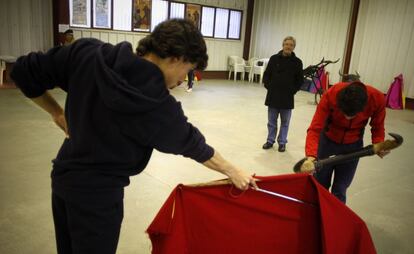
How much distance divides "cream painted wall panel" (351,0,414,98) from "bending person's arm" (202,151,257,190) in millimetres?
9176

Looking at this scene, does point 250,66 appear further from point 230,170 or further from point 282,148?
point 230,170

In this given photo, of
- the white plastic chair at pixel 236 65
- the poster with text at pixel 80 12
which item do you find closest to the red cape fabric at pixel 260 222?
the poster with text at pixel 80 12

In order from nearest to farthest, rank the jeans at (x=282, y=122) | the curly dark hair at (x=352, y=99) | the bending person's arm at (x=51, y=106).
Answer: the bending person's arm at (x=51, y=106) < the curly dark hair at (x=352, y=99) < the jeans at (x=282, y=122)

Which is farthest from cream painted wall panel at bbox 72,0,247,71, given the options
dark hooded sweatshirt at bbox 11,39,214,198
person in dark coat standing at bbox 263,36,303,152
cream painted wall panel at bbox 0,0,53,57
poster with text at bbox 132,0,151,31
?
dark hooded sweatshirt at bbox 11,39,214,198

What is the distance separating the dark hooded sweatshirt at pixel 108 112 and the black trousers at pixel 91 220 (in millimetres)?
64

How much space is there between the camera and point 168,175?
373 centimetres

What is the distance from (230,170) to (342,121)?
4.32ft

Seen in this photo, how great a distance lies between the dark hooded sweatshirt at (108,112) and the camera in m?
1.13

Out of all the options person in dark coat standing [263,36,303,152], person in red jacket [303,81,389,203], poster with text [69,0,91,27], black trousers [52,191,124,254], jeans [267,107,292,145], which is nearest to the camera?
black trousers [52,191,124,254]

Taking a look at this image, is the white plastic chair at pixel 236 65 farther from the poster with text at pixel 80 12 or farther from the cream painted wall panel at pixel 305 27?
the poster with text at pixel 80 12

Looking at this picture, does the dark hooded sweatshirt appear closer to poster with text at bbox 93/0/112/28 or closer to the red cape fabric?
the red cape fabric

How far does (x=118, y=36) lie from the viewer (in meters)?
10.9

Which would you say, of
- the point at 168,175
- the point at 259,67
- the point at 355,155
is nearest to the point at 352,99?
the point at 355,155

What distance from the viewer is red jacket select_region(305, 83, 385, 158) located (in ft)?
7.79
